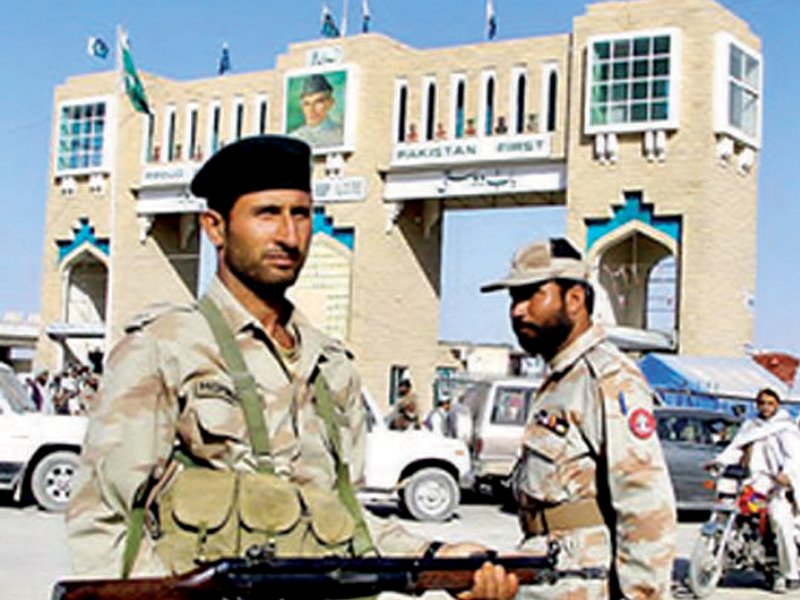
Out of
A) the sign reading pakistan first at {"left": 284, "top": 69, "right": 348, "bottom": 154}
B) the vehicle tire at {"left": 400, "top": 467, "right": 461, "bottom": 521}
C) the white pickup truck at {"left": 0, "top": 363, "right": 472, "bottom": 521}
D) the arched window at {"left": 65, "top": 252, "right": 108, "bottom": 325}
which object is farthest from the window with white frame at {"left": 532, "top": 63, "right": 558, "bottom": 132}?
the vehicle tire at {"left": 400, "top": 467, "right": 461, "bottom": 521}

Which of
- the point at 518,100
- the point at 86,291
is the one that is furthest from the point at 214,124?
the point at 518,100

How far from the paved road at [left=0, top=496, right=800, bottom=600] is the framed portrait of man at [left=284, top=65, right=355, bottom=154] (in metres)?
18.5

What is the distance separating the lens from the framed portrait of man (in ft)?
111

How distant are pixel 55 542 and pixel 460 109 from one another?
74.2ft

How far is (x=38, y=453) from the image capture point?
14.1 m

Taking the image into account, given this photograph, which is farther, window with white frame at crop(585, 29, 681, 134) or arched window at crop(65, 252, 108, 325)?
arched window at crop(65, 252, 108, 325)

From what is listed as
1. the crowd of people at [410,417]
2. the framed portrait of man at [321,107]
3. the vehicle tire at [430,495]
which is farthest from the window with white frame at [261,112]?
the vehicle tire at [430,495]

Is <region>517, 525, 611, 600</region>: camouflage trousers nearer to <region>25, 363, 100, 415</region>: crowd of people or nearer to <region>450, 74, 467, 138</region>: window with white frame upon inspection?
<region>25, 363, 100, 415</region>: crowd of people

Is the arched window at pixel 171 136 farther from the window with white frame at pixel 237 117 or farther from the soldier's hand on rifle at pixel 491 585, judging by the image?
the soldier's hand on rifle at pixel 491 585

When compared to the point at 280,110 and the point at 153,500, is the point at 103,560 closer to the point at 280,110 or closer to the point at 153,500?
the point at 153,500

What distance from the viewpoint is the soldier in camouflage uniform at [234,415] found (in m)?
2.42

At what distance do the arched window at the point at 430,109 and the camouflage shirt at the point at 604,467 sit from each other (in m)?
29.4

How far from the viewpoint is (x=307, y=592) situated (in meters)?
2.43

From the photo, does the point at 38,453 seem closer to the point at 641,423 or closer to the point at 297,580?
the point at 641,423
